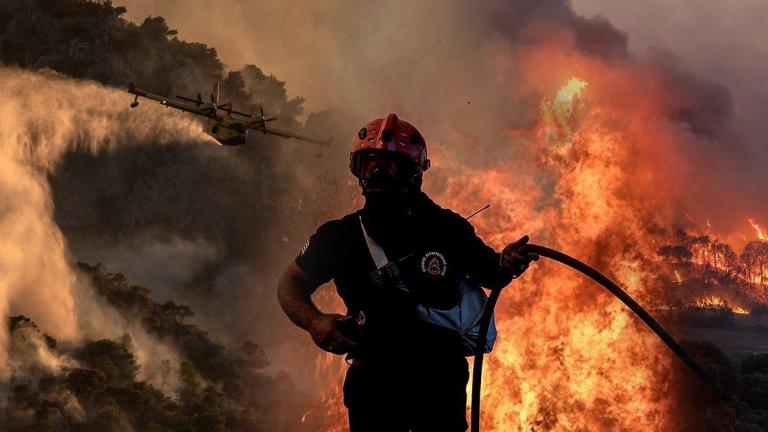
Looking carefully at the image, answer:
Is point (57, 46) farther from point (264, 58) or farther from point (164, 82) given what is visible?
point (264, 58)

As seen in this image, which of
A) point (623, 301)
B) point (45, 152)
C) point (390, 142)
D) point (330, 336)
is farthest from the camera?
point (45, 152)

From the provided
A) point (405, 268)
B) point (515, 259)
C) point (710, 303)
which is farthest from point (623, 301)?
point (710, 303)

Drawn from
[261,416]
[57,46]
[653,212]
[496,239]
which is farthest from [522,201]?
[57,46]

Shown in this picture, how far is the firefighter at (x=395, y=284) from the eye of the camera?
5.94 m

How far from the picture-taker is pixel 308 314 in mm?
5984

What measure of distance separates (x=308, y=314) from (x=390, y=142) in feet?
Answer: 5.47

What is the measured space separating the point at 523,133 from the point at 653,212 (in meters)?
7.23

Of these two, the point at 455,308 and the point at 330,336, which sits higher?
the point at 455,308

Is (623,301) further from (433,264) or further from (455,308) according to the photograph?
(433,264)

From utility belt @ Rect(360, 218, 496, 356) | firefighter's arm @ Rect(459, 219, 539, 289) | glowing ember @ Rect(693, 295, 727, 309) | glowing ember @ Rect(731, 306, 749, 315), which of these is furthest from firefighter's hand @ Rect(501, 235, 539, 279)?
glowing ember @ Rect(731, 306, 749, 315)

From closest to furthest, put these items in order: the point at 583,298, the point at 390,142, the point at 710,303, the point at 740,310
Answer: the point at 390,142 < the point at 583,298 < the point at 710,303 < the point at 740,310

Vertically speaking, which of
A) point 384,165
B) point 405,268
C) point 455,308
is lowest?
point 455,308

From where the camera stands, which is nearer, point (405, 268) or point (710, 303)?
point (405, 268)

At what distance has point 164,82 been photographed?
167 feet
